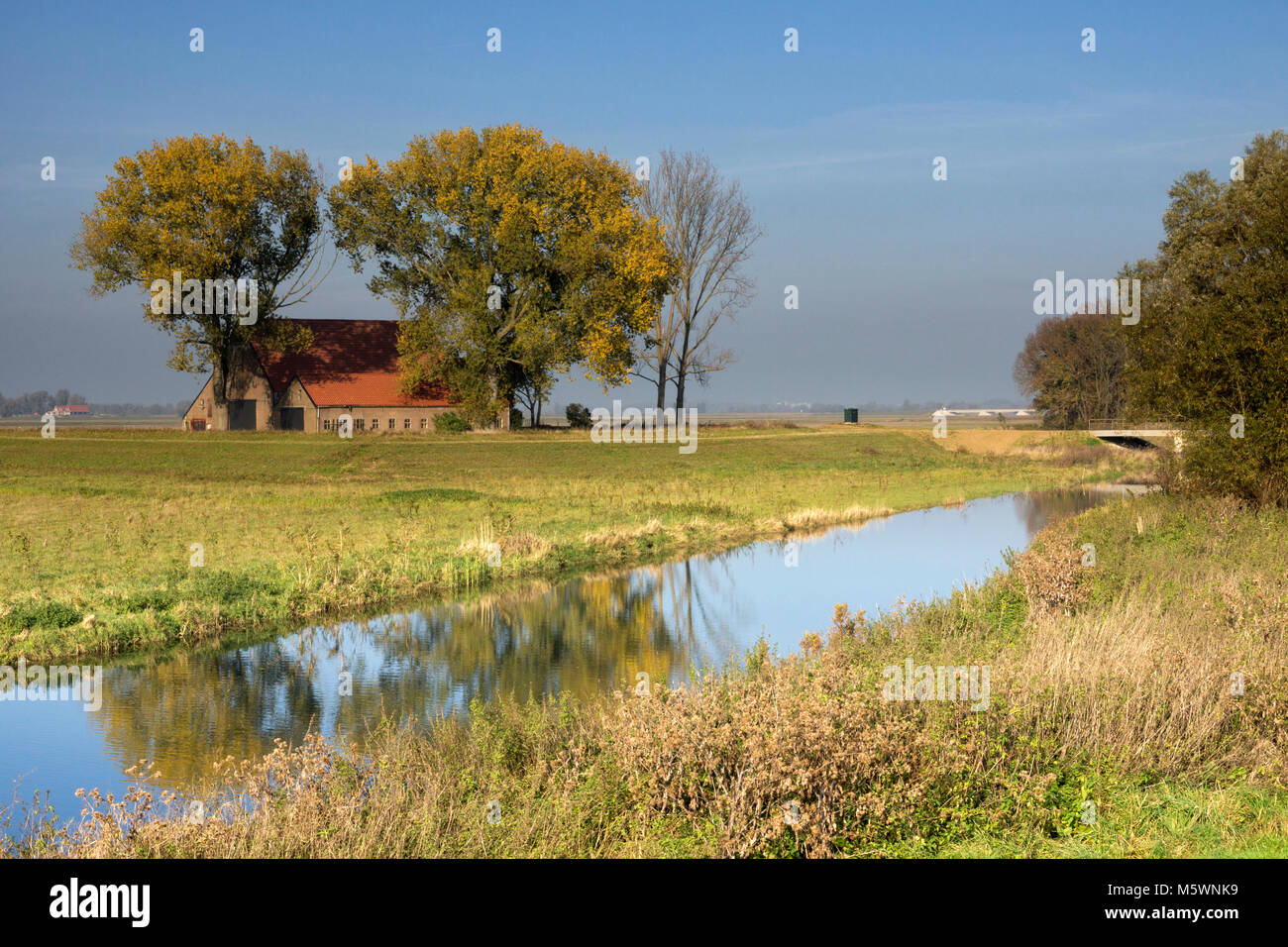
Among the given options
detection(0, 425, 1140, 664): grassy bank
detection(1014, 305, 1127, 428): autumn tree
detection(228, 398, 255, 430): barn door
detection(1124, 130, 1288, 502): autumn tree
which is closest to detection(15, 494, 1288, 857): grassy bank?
detection(0, 425, 1140, 664): grassy bank

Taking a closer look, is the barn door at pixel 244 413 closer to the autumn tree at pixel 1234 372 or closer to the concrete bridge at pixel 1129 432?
the concrete bridge at pixel 1129 432

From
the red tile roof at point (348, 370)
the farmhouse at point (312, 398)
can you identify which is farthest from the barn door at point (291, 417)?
the red tile roof at point (348, 370)

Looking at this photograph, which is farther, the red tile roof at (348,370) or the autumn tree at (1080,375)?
the autumn tree at (1080,375)

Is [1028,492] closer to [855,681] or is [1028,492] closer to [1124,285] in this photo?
[1124,285]

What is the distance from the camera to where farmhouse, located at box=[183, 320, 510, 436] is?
243 ft

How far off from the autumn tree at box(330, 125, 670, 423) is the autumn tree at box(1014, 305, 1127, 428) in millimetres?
43698

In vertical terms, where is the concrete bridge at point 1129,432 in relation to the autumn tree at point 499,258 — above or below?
below

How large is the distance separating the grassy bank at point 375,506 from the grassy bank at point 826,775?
886 cm

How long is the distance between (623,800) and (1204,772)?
4.89 meters

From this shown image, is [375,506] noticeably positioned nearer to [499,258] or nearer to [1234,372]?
[1234,372]

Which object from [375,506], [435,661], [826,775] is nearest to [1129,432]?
[375,506]

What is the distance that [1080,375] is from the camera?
10125cm

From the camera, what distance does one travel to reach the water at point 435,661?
1215cm

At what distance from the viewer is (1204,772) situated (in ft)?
30.8
